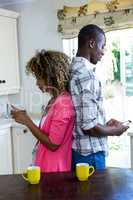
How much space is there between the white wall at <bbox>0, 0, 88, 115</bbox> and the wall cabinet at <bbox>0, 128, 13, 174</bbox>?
54cm

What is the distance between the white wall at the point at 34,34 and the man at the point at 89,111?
1.79 meters

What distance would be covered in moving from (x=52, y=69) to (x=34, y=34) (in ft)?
7.12

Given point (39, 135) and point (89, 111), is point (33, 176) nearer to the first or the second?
point (39, 135)

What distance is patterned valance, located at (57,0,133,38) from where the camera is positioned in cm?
321

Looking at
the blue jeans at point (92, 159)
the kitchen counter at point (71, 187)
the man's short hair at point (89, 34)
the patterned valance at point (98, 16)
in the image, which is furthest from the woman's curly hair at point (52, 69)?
the patterned valance at point (98, 16)

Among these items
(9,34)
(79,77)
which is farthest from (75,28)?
(79,77)

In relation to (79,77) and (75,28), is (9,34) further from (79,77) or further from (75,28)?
(79,77)

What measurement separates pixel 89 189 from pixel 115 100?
2213mm

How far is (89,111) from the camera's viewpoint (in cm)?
182

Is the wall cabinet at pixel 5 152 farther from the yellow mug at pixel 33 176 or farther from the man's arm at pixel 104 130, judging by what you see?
the yellow mug at pixel 33 176

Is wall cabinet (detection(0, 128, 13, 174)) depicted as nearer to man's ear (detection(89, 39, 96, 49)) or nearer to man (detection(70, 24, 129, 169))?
man (detection(70, 24, 129, 169))

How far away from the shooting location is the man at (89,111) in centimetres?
182

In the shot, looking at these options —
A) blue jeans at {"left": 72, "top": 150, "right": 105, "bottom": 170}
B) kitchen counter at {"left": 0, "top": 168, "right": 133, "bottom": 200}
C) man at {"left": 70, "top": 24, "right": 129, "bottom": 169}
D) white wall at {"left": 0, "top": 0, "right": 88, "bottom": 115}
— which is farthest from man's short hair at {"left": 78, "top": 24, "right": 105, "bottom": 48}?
white wall at {"left": 0, "top": 0, "right": 88, "bottom": 115}

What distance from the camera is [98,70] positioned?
3.64 m
